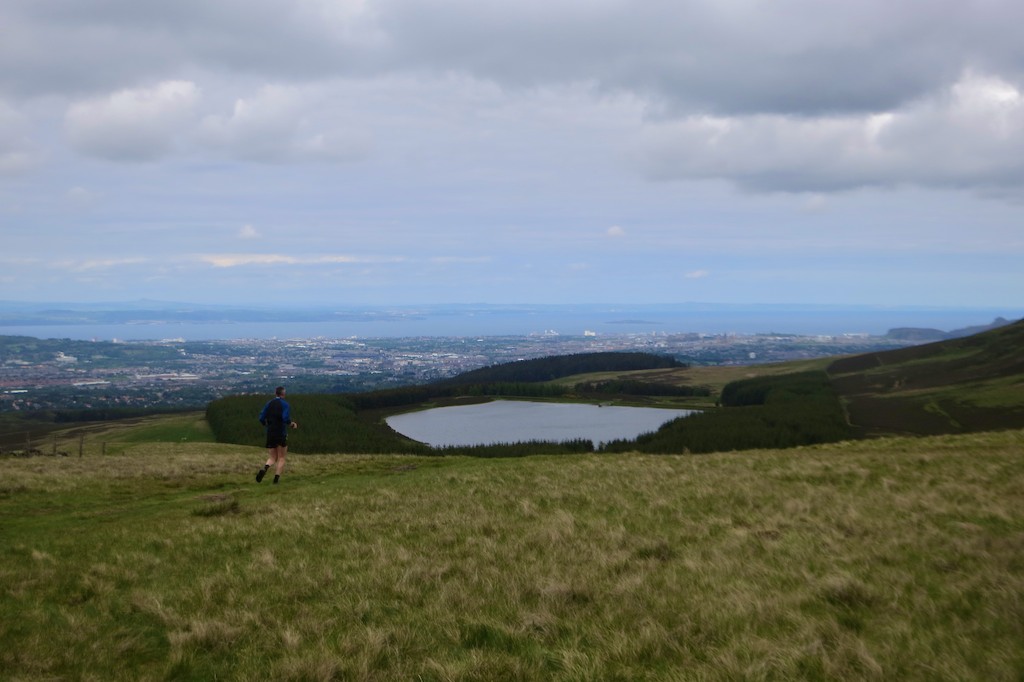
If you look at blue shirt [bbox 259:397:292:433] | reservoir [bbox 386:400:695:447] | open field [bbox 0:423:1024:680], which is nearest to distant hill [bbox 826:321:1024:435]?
reservoir [bbox 386:400:695:447]

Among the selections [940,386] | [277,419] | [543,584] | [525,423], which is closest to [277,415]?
[277,419]

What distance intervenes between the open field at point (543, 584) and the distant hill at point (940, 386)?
72.5 metres

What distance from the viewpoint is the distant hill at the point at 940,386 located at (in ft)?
276

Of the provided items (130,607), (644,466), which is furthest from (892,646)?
(644,466)

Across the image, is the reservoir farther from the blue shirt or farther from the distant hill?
the blue shirt

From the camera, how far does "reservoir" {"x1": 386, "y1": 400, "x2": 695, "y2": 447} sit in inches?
4328

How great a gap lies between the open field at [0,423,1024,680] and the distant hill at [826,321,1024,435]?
2853 inches

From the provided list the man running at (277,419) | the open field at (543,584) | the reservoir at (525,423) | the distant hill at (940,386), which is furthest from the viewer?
A: the reservoir at (525,423)

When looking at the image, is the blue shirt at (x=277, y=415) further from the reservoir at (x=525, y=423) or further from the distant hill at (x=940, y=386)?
the reservoir at (x=525, y=423)

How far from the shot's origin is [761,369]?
195 metres

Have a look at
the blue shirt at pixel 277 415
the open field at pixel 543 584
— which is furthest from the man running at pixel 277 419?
the open field at pixel 543 584

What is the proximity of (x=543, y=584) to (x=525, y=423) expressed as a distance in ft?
383

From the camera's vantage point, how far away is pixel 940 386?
11256cm

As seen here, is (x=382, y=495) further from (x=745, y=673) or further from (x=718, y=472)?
(x=745, y=673)
